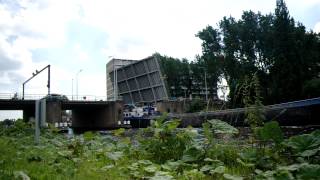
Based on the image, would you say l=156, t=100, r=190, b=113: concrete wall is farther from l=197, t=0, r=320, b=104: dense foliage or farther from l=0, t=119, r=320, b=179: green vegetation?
l=0, t=119, r=320, b=179: green vegetation

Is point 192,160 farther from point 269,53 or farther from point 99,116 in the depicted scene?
point 99,116

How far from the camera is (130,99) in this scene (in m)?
77.2

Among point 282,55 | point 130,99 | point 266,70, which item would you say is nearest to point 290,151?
point 282,55

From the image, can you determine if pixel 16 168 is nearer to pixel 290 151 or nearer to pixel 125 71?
pixel 290 151

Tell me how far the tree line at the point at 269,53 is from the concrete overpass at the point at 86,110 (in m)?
17.6

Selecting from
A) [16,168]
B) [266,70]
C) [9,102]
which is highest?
[266,70]

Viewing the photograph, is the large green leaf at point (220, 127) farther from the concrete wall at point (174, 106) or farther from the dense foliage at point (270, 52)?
the concrete wall at point (174, 106)

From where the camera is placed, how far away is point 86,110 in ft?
236

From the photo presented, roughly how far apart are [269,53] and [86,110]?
31.9 m

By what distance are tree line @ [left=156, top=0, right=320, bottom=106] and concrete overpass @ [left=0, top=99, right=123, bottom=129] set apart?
17.6m

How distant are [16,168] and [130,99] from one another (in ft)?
234

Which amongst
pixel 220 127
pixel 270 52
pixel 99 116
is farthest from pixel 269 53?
pixel 220 127

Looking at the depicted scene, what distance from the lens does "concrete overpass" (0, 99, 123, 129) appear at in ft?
188

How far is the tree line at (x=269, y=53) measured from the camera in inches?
2207
